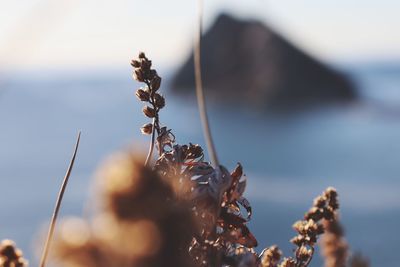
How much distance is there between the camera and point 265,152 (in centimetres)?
1059

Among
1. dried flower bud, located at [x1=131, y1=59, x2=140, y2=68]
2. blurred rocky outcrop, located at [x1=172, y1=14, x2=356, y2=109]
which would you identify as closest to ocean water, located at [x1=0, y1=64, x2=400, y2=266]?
blurred rocky outcrop, located at [x1=172, y1=14, x2=356, y2=109]

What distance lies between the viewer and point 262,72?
1496 centimetres

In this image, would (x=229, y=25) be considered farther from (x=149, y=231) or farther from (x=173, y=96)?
(x=149, y=231)

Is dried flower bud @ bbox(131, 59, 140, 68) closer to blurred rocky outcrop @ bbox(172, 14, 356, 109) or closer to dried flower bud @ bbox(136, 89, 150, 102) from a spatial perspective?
dried flower bud @ bbox(136, 89, 150, 102)

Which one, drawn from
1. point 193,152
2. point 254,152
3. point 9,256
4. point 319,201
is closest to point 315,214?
point 319,201

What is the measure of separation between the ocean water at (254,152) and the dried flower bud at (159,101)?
100 inches

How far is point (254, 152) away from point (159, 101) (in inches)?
386

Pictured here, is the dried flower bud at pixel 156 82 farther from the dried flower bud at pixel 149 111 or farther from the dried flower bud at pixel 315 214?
the dried flower bud at pixel 315 214

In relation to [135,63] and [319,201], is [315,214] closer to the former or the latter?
[319,201]

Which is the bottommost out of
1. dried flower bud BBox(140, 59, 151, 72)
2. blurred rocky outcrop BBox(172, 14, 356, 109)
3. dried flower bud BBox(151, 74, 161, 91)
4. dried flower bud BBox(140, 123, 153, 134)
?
dried flower bud BBox(140, 123, 153, 134)

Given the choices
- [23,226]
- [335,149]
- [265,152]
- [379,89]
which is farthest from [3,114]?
[379,89]

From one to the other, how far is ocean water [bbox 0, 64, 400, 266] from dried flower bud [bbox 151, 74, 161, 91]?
2.55 meters

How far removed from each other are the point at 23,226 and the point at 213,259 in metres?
5.04

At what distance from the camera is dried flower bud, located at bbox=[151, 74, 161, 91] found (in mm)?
504
